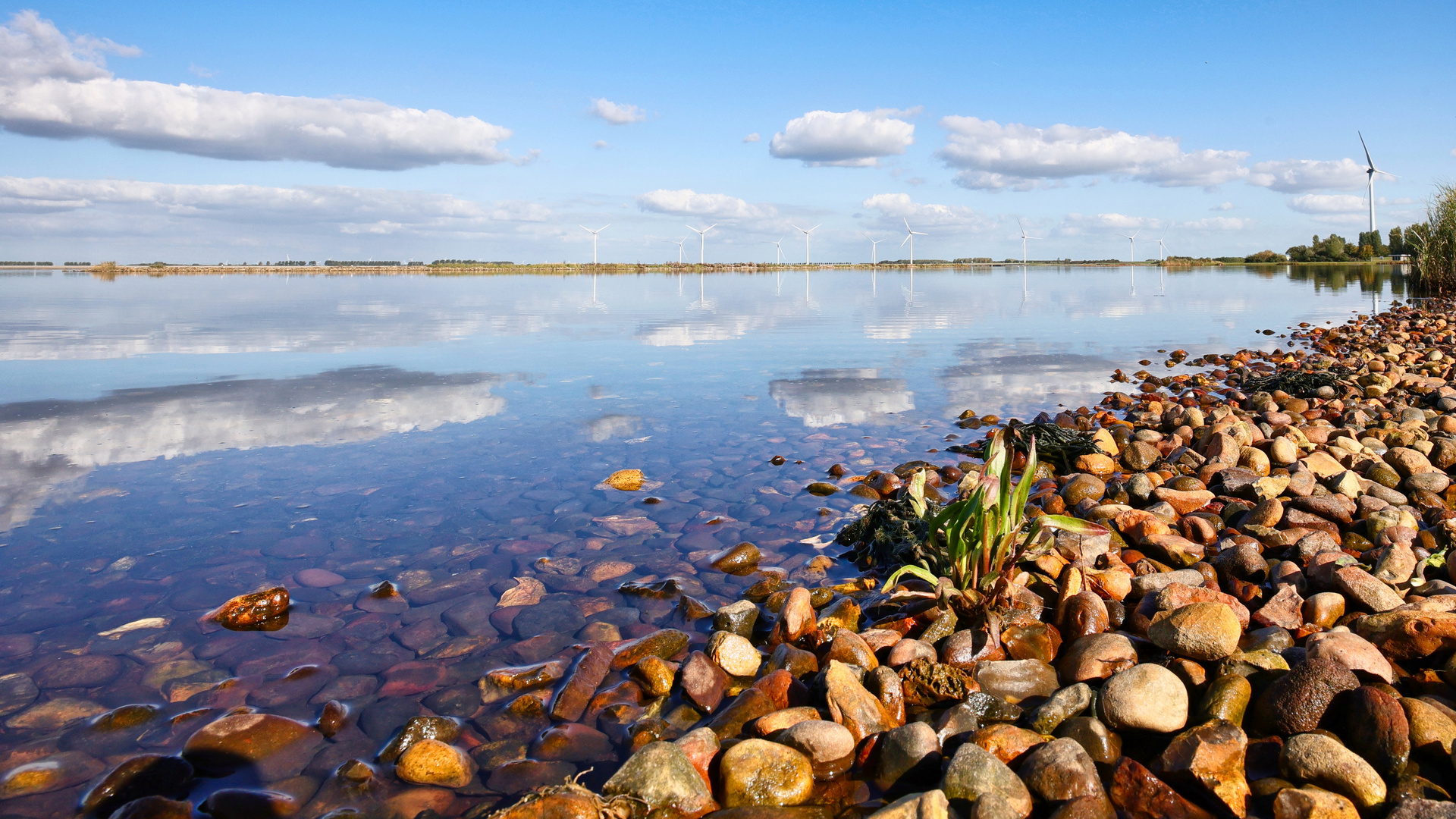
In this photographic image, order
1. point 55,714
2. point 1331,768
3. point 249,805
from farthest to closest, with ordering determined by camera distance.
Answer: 1. point 55,714
2. point 249,805
3. point 1331,768

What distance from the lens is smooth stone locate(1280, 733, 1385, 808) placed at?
11.7 feet

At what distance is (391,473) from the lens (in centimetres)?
985

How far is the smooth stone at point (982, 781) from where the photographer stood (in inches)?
145

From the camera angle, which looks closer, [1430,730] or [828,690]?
[1430,730]

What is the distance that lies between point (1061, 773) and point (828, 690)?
1273mm

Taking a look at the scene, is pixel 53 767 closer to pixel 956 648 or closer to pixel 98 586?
pixel 98 586

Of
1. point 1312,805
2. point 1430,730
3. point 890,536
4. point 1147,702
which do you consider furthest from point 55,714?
point 1430,730

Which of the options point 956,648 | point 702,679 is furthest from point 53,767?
point 956,648

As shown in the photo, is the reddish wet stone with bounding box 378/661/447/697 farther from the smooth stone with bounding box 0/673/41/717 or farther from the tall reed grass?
the tall reed grass

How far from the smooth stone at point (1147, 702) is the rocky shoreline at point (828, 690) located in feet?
0.04

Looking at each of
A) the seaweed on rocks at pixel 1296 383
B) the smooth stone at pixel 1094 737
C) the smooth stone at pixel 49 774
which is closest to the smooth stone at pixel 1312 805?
the smooth stone at pixel 1094 737

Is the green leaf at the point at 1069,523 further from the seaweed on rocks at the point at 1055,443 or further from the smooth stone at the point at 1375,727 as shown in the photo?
the seaweed on rocks at the point at 1055,443

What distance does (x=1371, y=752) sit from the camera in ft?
12.6

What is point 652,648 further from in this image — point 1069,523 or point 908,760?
point 1069,523
